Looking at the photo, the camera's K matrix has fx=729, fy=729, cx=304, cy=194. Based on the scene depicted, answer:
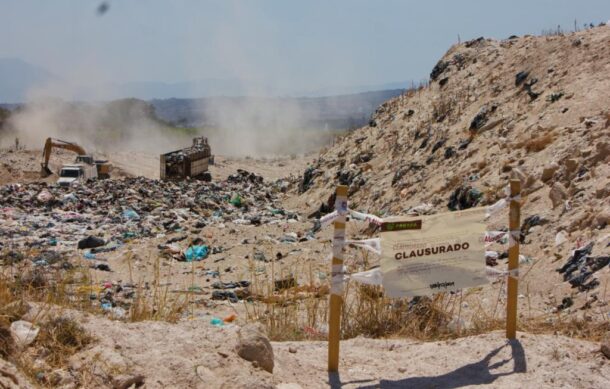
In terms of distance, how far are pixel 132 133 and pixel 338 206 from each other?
5772cm

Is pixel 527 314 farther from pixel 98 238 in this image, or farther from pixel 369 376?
pixel 98 238

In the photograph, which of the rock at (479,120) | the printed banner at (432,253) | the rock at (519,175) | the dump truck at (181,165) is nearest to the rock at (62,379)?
the printed banner at (432,253)

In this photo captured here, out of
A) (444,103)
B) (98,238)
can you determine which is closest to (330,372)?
(98,238)

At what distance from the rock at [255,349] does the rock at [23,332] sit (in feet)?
3.90

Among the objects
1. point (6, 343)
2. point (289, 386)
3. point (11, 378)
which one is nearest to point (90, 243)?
point (6, 343)

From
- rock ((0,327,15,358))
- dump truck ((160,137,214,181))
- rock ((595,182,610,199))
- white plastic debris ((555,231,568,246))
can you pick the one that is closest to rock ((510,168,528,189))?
rock ((595,182,610,199))

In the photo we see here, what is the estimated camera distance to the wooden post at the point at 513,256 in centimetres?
483

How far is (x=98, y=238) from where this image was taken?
1252cm

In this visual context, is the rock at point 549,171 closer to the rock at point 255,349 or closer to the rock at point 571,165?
the rock at point 571,165

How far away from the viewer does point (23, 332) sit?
425 centimetres

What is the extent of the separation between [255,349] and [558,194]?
6.45 meters

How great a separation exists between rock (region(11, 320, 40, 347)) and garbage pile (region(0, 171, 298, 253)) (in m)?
6.75

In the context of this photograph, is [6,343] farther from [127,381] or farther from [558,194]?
[558,194]

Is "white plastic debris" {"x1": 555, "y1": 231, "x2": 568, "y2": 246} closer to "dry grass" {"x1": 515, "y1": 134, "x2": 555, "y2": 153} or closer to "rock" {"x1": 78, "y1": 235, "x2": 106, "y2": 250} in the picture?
"dry grass" {"x1": 515, "y1": 134, "x2": 555, "y2": 153}
